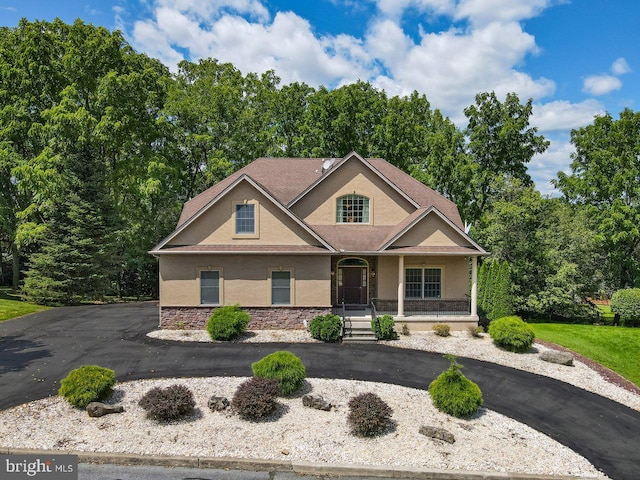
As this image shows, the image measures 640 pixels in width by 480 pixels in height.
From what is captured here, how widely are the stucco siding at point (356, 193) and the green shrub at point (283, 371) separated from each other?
39.1ft

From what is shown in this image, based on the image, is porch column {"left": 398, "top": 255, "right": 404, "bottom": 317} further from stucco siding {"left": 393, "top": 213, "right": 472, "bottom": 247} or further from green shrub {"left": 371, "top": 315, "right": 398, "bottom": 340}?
green shrub {"left": 371, "top": 315, "right": 398, "bottom": 340}

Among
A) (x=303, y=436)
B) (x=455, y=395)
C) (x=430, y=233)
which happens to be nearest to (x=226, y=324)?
(x=303, y=436)

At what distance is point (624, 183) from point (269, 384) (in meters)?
32.7

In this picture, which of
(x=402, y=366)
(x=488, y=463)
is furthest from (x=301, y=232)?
(x=488, y=463)

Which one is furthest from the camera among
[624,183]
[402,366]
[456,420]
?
[624,183]

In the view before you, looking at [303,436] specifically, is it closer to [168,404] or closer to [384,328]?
[168,404]

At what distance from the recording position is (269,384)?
1070 cm

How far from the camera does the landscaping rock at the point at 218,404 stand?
10570 mm

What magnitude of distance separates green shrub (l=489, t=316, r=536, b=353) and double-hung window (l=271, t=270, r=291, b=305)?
944cm

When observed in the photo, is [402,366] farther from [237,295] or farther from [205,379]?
[237,295]

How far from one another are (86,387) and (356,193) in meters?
16.1

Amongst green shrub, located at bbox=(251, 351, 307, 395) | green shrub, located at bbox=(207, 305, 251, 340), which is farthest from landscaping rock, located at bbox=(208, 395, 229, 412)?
green shrub, located at bbox=(207, 305, 251, 340)

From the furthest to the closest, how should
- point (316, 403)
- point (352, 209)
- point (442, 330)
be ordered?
1. point (352, 209)
2. point (442, 330)
3. point (316, 403)

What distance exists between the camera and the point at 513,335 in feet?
54.1
